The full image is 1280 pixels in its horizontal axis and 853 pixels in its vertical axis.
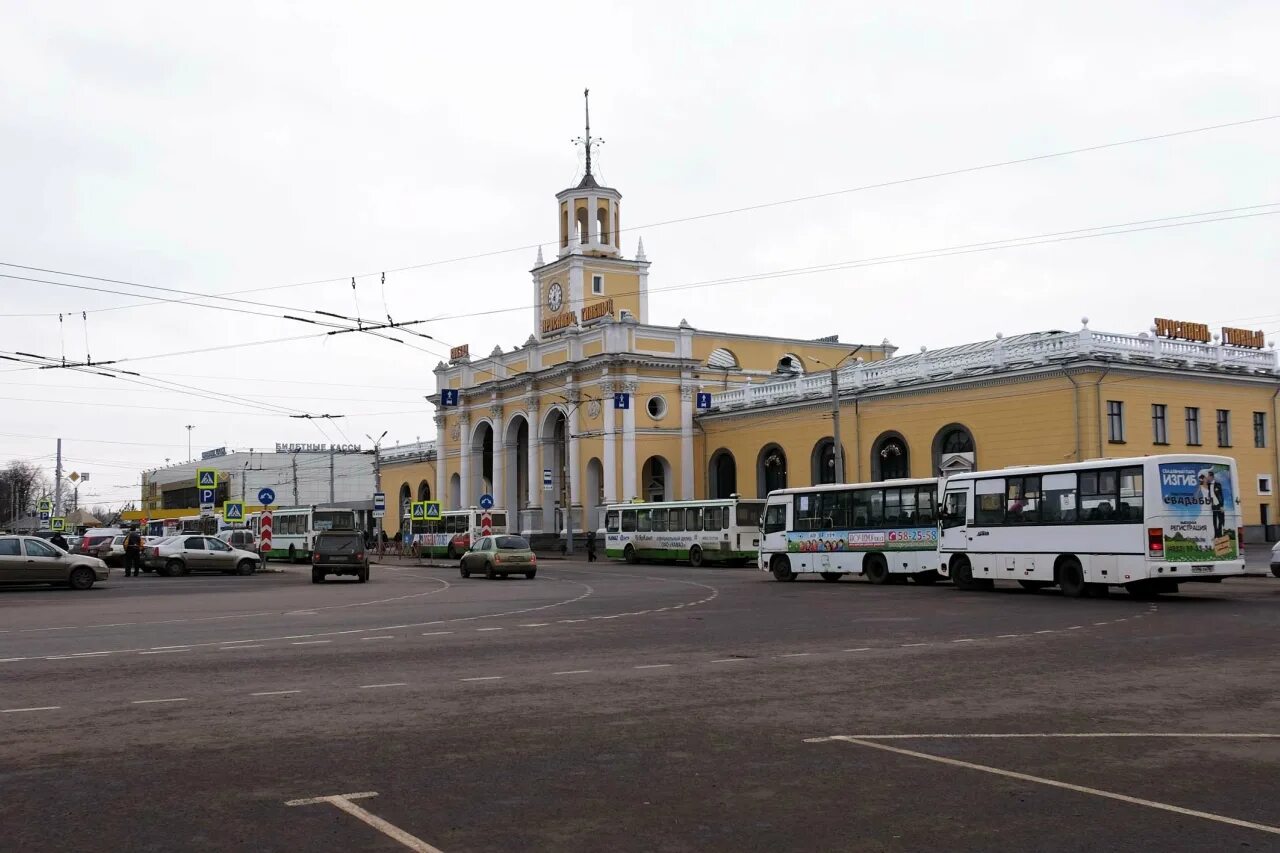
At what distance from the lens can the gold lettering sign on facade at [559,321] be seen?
238ft

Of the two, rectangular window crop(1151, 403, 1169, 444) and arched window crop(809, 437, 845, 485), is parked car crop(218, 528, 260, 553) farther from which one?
rectangular window crop(1151, 403, 1169, 444)

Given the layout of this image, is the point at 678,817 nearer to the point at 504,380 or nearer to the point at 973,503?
the point at 973,503

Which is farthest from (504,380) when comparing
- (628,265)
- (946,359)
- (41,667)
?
(41,667)

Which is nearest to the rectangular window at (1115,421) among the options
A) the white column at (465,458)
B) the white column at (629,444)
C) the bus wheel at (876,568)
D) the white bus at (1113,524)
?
the bus wheel at (876,568)

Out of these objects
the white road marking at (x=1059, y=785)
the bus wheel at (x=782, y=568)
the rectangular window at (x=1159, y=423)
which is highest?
the rectangular window at (x=1159, y=423)

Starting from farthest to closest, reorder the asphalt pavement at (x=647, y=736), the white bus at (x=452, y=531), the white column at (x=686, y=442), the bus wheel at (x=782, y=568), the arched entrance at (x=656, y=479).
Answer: the arched entrance at (x=656, y=479)
the white column at (x=686, y=442)
the white bus at (x=452, y=531)
the bus wheel at (x=782, y=568)
the asphalt pavement at (x=647, y=736)

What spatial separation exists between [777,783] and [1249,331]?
166 ft

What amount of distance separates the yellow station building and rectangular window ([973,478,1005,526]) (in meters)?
16.6

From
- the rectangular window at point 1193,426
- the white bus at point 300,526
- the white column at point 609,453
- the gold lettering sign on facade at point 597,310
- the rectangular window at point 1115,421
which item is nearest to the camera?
the rectangular window at point 1115,421

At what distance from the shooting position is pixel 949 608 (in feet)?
77.5

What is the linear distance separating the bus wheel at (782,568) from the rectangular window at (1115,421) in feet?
52.0

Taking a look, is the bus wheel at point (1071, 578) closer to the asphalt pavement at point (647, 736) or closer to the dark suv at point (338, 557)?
the asphalt pavement at point (647, 736)

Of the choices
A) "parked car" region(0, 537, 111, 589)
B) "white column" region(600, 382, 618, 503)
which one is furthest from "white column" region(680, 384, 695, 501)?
"parked car" region(0, 537, 111, 589)

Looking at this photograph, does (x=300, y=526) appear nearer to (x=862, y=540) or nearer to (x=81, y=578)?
(x=81, y=578)
